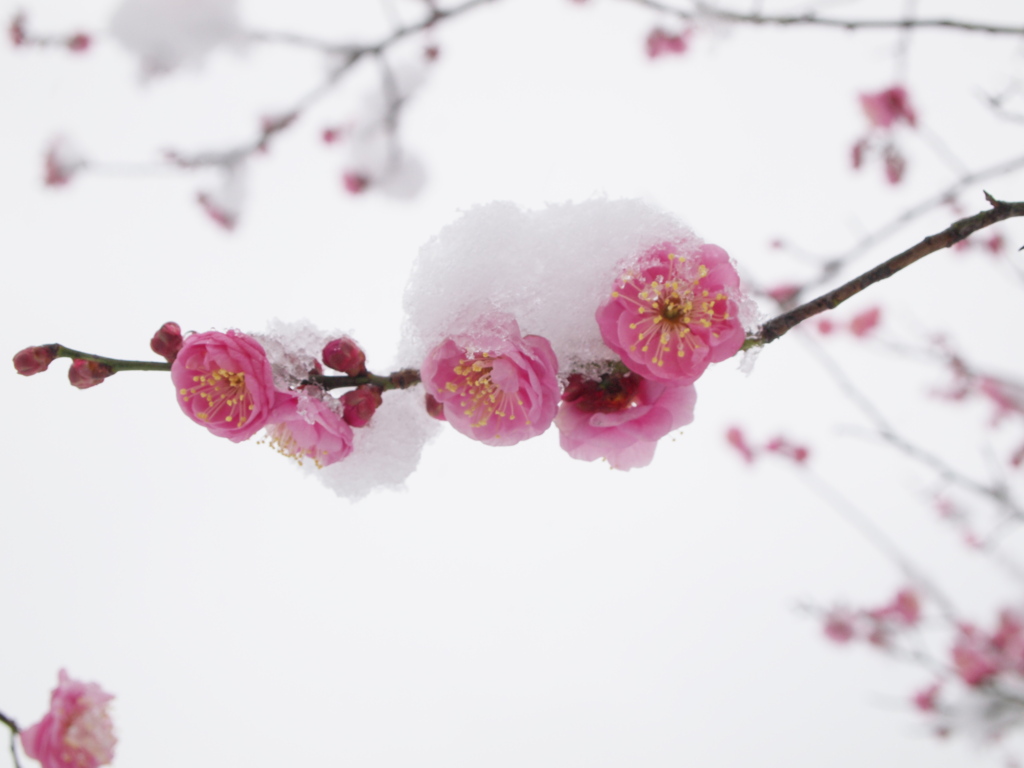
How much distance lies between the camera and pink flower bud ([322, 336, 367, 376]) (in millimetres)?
A: 665

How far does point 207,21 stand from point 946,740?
4693 millimetres

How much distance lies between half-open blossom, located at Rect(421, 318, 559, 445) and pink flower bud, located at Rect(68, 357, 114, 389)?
37cm

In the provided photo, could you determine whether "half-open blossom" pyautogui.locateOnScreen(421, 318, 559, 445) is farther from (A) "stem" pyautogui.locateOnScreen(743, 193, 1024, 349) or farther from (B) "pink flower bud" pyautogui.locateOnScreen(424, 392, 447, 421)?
(A) "stem" pyautogui.locateOnScreen(743, 193, 1024, 349)

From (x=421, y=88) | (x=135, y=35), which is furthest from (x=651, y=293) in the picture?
(x=135, y=35)

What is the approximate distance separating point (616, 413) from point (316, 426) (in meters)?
0.32

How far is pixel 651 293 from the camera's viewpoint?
60 cm

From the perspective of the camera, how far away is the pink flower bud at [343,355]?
2.18ft

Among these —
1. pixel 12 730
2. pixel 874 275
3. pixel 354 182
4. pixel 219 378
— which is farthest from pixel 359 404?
pixel 354 182

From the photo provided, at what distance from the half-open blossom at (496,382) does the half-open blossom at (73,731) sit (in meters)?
0.94

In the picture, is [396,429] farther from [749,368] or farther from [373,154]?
[373,154]

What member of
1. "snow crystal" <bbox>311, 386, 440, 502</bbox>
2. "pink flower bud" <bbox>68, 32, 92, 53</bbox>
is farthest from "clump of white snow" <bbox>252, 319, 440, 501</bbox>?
"pink flower bud" <bbox>68, 32, 92, 53</bbox>

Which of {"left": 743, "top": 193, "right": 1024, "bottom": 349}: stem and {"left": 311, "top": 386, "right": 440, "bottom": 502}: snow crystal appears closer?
{"left": 743, "top": 193, "right": 1024, "bottom": 349}: stem

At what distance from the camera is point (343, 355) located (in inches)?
26.1

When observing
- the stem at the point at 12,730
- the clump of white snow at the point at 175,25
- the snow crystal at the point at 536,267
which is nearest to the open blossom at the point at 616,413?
the snow crystal at the point at 536,267
